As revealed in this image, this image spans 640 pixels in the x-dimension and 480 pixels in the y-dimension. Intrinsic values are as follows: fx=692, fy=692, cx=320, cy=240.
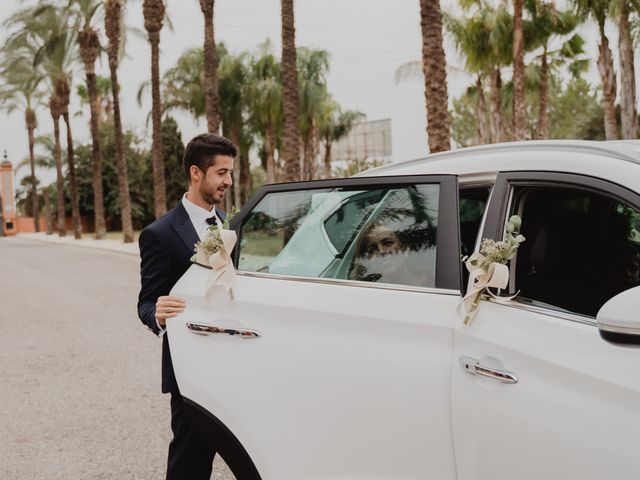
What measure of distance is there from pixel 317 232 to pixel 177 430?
1.12 meters

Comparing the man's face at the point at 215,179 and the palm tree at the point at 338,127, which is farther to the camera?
the palm tree at the point at 338,127

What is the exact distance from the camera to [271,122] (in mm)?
44094

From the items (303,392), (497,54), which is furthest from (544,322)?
(497,54)

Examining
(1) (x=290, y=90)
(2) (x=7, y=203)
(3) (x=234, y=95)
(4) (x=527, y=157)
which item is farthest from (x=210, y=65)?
(2) (x=7, y=203)

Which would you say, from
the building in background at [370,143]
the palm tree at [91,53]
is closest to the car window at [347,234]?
the palm tree at [91,53]

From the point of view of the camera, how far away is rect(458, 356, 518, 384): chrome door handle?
6.15 feet

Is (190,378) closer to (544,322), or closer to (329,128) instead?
(544,322)

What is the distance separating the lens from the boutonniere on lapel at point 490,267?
1966 millimetres

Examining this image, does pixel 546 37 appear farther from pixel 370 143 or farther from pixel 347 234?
pixel 370 143

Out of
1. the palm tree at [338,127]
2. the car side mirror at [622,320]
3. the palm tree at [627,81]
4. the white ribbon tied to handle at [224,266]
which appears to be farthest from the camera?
the palm tree at [338,127]

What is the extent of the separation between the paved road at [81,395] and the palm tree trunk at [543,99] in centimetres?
1834

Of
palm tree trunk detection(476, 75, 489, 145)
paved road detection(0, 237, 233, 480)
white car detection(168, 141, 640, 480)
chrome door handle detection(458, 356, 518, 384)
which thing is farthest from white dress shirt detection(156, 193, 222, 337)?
palm tree trunk detection(476, 75, 489, 145)

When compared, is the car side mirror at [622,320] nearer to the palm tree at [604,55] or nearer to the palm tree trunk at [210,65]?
the palm tree trunk at [210,65]

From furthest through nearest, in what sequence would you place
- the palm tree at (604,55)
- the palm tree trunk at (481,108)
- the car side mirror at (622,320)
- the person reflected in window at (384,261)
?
the palm tree trunk at (481,108) → the palm tree at (604,55) → the person reflected in window at (384,261) → the car side mirror at (622,320)
